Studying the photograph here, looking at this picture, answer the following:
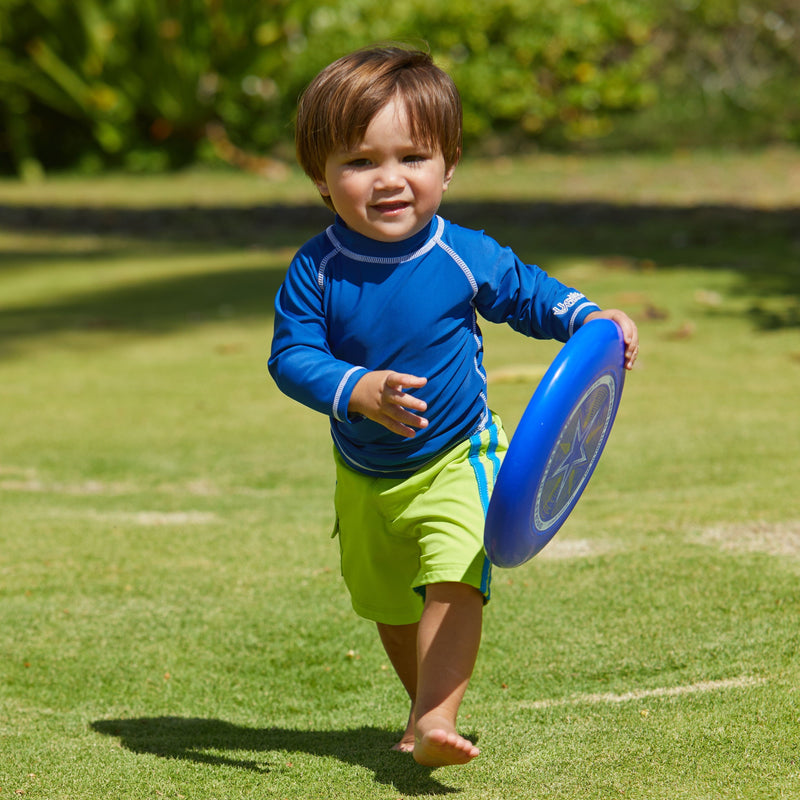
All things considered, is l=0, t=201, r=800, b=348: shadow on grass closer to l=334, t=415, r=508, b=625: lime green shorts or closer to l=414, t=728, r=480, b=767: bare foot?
l=334, t=415, r=508, b=625: lime green shorts

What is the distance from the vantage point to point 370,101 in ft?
7.80

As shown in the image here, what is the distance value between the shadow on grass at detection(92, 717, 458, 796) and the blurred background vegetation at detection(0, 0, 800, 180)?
13.3 meters

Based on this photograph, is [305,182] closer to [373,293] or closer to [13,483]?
[13,483]

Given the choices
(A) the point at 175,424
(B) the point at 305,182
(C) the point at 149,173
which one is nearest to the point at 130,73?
(C) the point at 149,173

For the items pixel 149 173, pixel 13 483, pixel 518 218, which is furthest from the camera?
pixel 149 173

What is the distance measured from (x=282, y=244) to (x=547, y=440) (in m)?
9.12

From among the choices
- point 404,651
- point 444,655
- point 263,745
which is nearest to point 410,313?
point 444,655

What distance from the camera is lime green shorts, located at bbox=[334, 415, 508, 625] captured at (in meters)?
2.42

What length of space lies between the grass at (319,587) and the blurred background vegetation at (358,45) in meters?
8.11

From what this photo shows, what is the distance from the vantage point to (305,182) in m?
15.5

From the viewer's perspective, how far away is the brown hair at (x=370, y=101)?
239cm

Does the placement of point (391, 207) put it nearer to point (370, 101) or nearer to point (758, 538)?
point (370, 101)

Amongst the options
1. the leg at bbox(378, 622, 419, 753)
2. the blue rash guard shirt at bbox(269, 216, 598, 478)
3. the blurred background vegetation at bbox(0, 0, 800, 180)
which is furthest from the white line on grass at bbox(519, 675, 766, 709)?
the blurred background vegetation at bbox(0, 0, 800, 180)

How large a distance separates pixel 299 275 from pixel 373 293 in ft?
0.52
